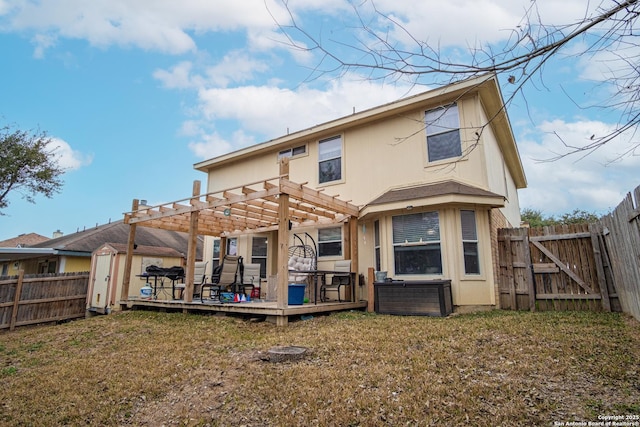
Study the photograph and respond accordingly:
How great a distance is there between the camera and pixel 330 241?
993 cm

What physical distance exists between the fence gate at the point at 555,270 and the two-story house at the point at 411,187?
0.49m

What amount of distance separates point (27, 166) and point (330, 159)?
596 inches

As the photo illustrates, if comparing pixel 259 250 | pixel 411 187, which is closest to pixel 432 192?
pixel 411 187

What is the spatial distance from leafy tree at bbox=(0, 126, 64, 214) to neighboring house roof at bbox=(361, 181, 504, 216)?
16.5 m

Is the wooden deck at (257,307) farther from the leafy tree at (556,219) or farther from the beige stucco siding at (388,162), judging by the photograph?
the leafy tree at (556,219)

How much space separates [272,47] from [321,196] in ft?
17.3

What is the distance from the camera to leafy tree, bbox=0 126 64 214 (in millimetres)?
15273

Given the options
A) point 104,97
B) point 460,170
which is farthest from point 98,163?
point 460,170

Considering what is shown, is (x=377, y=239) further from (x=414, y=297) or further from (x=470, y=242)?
(x=470, y=242)

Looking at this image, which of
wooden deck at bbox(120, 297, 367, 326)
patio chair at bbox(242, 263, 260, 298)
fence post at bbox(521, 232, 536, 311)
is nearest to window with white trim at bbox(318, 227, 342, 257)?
wooden deck at bbox(120, 297, 367, 326)

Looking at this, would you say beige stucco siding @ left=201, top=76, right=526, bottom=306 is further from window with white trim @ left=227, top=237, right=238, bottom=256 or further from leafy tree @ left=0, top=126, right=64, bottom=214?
leafy tree @ left=0, top=126, right=64, bottom=214

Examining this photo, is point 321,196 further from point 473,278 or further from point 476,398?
point 476,398

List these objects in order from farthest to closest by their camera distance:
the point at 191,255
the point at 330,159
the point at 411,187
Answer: the point at 330,159 < the point at 411,187 < the point at 191,255

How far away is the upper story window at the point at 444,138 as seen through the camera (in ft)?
27.4
